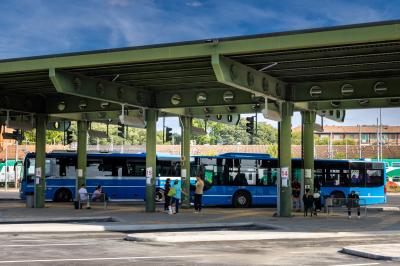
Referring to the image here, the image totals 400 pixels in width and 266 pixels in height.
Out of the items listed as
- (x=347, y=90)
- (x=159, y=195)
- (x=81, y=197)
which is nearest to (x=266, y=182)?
(x=159, y=195)

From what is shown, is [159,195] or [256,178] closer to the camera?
[256,178]

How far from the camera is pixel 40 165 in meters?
31.8

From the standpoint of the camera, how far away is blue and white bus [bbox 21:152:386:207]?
1339 inches

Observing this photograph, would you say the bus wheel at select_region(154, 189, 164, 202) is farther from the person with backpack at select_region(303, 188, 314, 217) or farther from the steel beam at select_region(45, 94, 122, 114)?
the person with backpack at select_region(303, 188, 314, 217)

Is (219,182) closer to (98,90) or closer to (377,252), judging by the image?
(98,90)

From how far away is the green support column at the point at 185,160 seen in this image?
31.6 metres

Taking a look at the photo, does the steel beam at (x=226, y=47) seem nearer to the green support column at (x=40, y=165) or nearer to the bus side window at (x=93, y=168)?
the green support column at (x=40, y=165)

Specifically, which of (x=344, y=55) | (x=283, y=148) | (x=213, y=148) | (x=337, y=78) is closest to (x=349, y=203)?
(x=283, y=148)

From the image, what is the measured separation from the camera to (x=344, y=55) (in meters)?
20.6

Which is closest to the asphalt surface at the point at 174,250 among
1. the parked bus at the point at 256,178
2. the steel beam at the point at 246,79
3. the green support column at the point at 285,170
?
the green support column at the point at 285,170

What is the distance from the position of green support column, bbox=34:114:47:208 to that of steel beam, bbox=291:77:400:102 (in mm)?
13428

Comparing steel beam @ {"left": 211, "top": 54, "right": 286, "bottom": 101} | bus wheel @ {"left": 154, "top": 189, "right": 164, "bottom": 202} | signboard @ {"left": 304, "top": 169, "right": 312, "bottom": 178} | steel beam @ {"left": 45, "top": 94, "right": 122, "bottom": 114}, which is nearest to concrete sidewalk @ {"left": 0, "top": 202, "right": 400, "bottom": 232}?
signboard @ {"left": 304, "top": 169, "right": 312, "bottom": 178}

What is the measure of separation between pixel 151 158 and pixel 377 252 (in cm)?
1659

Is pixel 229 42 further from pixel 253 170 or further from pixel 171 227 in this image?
pixel 253 170
